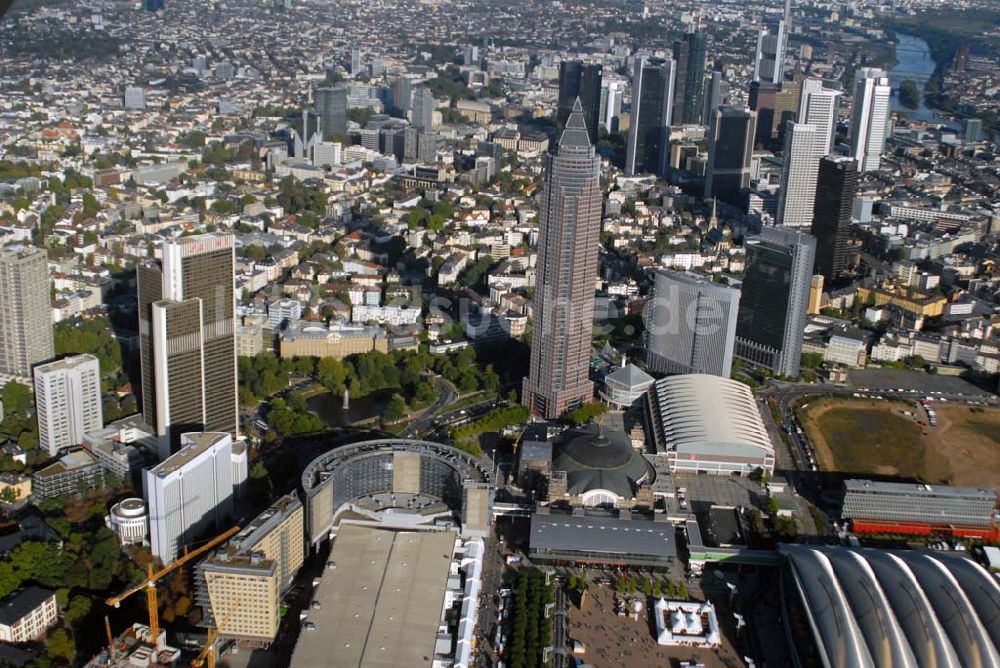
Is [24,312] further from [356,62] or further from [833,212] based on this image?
[356,62]

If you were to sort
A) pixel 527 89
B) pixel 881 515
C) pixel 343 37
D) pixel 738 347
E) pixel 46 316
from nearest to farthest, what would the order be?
pixel 881 515, pixel 46 316, pixel 738 347, pixel 527 89, pixel 343 37

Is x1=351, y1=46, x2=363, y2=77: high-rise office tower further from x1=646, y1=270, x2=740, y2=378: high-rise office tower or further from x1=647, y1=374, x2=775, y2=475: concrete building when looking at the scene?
x1=647, y1=374, x2=775, y2=475: concrete building

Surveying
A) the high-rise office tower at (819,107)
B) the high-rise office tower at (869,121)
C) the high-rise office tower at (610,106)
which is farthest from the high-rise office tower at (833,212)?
the high-rise office tower at (610,106)

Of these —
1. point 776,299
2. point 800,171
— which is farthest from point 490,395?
point 800,171

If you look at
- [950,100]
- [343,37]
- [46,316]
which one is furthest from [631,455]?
[343,37]

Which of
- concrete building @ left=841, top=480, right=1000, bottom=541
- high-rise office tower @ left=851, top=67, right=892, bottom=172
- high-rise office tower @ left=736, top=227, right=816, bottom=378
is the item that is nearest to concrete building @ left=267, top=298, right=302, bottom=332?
high-rise office tower @ left=736, top=227, right=816, bottom=378

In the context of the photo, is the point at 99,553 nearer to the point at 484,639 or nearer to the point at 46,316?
the point at 484,639

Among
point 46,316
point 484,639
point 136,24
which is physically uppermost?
point 136,24
